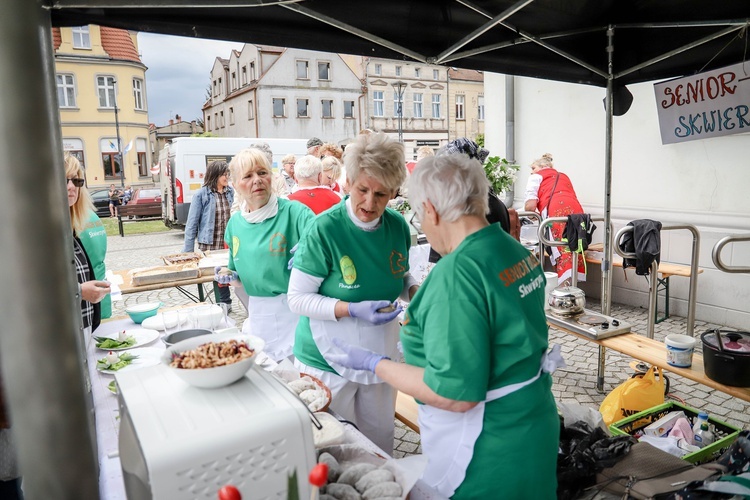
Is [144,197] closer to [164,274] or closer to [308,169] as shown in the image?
[164,274]

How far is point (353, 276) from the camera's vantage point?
2221mm

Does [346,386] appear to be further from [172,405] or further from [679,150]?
[679,150]

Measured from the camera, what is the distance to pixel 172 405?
116 centimetres

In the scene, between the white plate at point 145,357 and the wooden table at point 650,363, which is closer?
the white plate at point 145,357

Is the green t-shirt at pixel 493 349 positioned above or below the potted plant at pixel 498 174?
below

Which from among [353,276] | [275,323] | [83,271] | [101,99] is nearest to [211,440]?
[353,276]

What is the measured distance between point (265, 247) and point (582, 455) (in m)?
1.83

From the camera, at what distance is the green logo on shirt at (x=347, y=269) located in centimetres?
221

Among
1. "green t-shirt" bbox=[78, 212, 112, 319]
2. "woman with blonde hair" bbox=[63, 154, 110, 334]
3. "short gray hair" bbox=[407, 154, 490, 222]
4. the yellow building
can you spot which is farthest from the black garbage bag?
the yellow building

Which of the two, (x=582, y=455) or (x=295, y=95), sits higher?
(x=295, y=95)

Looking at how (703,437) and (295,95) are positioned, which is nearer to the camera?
(703,437)

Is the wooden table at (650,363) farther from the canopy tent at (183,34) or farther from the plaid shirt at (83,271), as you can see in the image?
the plaid shirt at (83,271)

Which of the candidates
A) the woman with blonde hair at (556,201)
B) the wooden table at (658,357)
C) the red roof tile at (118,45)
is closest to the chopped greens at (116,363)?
the wooden table at (658,357)

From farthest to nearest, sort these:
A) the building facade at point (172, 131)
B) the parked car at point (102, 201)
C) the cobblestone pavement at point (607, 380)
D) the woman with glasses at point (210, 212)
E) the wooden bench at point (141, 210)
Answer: the building facade at point (172, 131)
the parked car at point (102, 201)
the wooden bench at point (141, 210)
the woman with glasses at point (210, 212)
the cobblestone pavement at point (607, 380)
